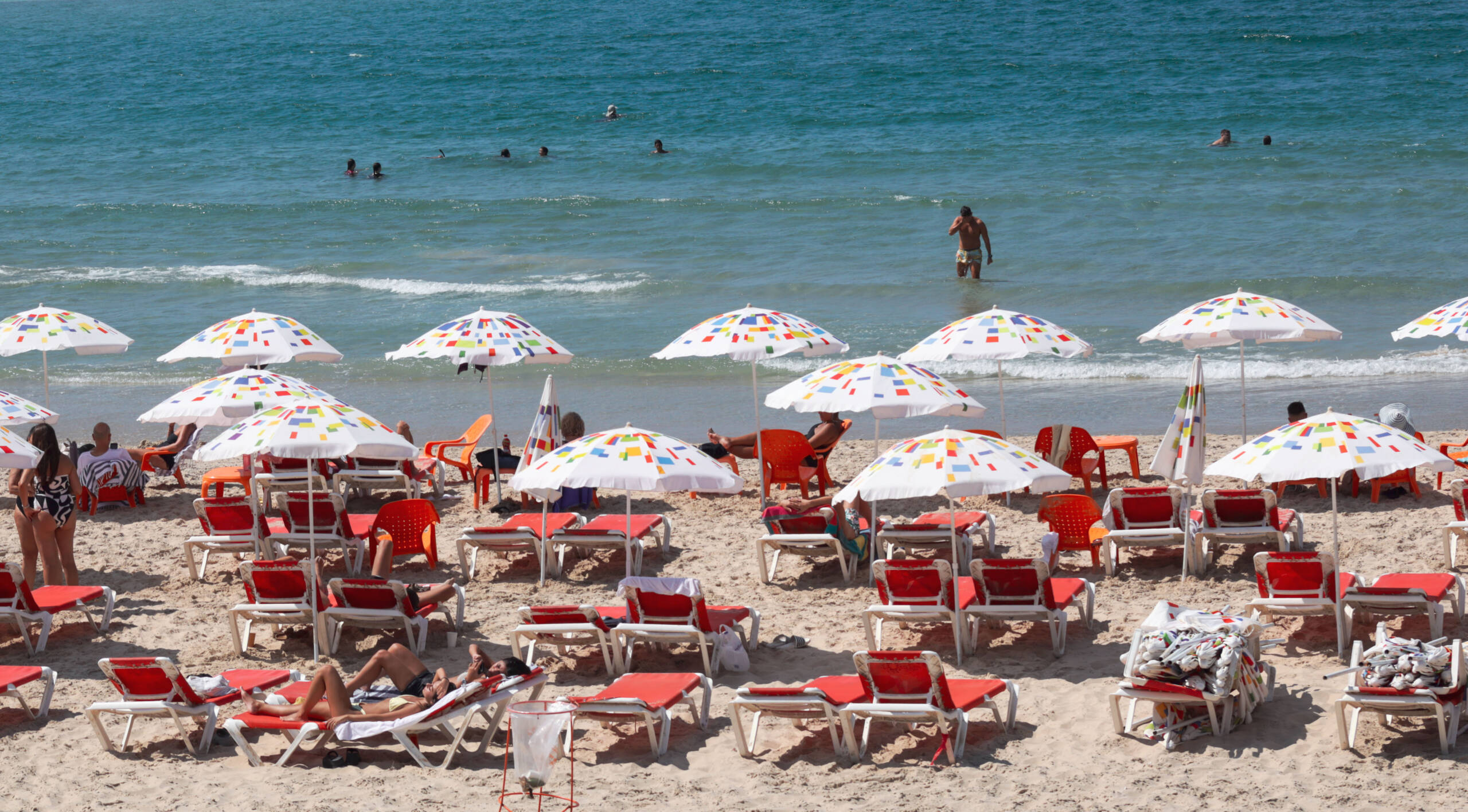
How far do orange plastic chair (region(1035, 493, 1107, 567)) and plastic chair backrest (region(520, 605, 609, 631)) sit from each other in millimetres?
3377

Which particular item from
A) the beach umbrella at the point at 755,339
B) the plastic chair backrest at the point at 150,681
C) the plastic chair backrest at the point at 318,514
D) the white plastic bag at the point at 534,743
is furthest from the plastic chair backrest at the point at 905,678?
the plastic chair backrest at the point at 318,514

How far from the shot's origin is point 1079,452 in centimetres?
1170

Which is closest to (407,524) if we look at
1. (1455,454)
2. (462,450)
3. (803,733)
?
(462,450)

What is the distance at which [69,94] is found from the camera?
50.0 meters

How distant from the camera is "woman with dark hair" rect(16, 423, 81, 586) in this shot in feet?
31.7

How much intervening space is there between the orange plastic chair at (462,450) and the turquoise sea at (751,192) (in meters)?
2.31

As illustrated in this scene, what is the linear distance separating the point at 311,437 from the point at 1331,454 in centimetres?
568

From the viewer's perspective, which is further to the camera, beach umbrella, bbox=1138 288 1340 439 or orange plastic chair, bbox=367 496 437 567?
beach umbrella, bbox=1138 288 1340 439

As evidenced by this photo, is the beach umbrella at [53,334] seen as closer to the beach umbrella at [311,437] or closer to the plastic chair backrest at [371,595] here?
the beach umbrella at [311,437]

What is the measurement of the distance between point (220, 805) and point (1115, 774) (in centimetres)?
414

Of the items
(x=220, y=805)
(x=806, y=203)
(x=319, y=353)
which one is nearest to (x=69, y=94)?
(x=806, y=203)

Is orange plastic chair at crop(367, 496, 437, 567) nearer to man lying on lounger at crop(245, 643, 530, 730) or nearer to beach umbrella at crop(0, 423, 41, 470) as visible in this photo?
beach umbrella at crop(0, 423, 41, 470)

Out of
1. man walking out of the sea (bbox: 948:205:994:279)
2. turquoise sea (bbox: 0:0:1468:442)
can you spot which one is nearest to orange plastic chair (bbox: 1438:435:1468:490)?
turquoise sea (bbox: 0:0:1468:442)

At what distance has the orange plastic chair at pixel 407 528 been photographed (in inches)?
404
